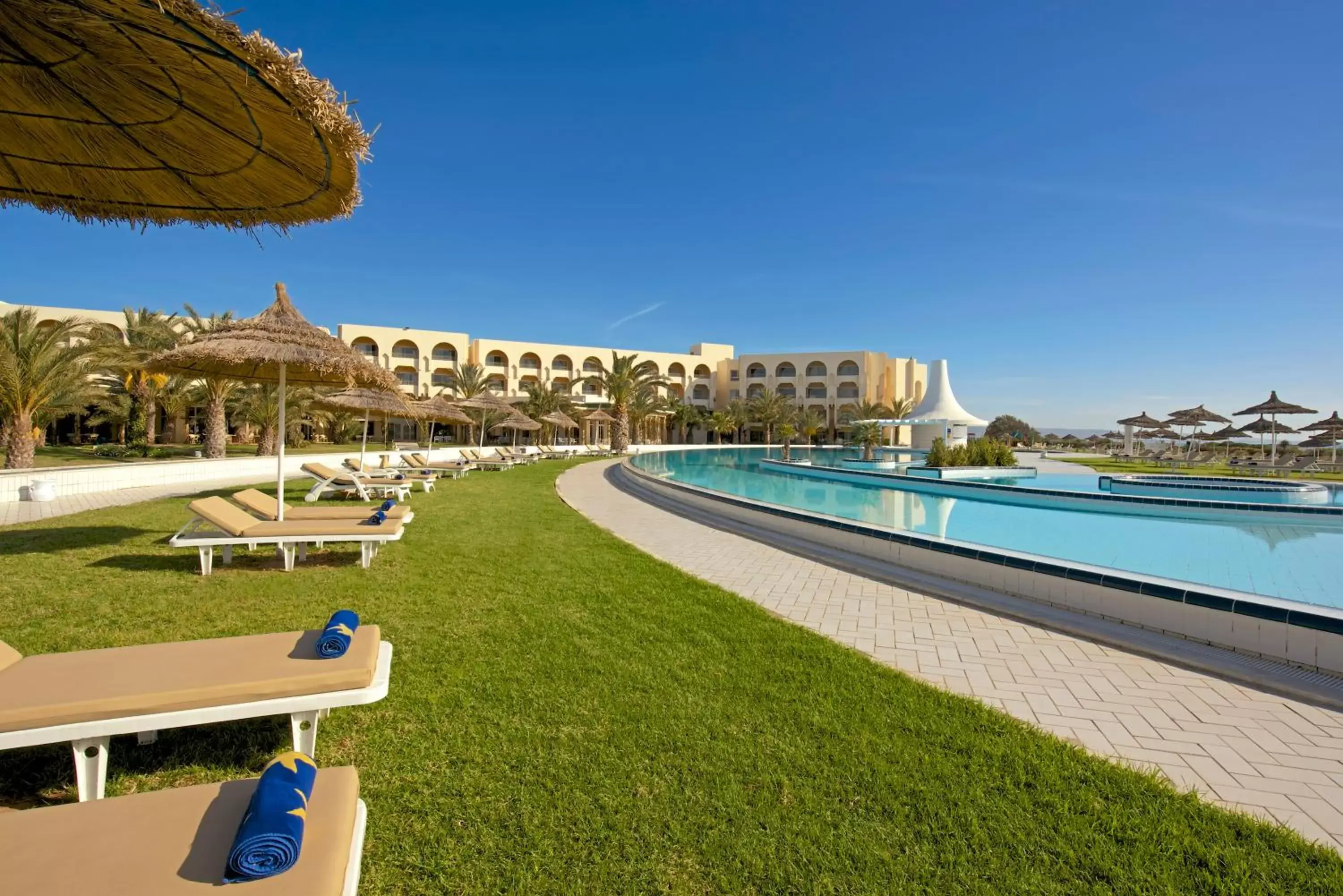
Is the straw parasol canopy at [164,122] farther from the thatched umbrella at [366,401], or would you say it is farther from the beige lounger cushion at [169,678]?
the thatched umbrella at [366,401]

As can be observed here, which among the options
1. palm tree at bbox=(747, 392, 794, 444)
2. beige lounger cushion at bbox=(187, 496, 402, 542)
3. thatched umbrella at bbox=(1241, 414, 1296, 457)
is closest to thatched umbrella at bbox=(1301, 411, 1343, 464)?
thatched umbrella at bbox=(1241, 414, 1296, 457)

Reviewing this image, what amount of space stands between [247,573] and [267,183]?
403 centimetres

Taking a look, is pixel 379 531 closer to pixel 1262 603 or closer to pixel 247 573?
pixel 247 573

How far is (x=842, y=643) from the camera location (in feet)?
13.0

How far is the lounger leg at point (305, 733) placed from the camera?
7.29ft

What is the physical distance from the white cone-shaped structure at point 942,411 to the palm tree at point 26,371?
102ft

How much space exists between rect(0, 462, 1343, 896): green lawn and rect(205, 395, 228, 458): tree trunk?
1577 centimetres

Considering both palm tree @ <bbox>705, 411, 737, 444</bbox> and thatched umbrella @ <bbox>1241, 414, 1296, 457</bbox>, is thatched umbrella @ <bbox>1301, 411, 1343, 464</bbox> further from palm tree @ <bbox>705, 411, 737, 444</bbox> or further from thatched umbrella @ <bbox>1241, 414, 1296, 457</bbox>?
palm tree @ <bbox>705, 411, 737, 444</bbox>

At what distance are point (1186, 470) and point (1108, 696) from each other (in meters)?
27.5

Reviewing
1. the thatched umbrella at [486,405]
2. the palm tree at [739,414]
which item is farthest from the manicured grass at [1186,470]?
the thatched umbrella at [486,405]

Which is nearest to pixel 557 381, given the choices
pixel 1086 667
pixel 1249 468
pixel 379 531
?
pixel 1249 468

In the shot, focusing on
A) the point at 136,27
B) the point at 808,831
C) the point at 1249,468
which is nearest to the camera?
the point at 136,27

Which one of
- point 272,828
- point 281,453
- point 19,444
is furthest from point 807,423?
point 272,828

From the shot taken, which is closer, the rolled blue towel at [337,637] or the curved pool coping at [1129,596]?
the rolled blue towel at [337,637]
